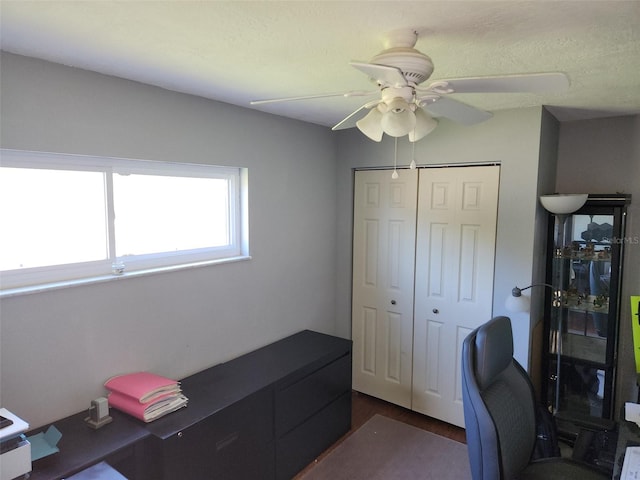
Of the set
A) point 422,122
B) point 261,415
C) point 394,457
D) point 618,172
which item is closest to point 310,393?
point 261,415

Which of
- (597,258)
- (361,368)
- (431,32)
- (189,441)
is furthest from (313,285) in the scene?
(431,32)

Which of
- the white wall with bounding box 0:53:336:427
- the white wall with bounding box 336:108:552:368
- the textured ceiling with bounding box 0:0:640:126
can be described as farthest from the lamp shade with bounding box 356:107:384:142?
the white wall with bounding box 336:108:552:368

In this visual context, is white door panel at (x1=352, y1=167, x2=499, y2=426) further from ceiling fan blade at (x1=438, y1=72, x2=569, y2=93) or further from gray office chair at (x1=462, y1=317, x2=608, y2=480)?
ceiling fan blade at (x1=438, y1=72, x2=569, y2=93)

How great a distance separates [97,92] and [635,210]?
11.0 feet

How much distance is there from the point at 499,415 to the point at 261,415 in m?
→ 1.19

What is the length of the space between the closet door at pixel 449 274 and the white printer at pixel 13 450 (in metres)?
2.49

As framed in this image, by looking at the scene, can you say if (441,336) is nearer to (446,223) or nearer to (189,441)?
(446,223)

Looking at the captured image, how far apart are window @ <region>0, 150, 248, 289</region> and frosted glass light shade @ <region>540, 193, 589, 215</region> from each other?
192cm

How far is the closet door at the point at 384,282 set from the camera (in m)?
3.18

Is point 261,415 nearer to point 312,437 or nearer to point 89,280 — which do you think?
point 312,437

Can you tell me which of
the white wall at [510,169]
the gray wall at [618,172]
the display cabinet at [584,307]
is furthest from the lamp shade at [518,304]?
the gray wall at [618,172]

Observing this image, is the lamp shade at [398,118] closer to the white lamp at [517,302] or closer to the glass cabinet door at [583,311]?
the white lamp at [517,302]

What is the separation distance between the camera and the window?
1782mm

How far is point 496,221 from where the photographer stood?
2.78 metres
